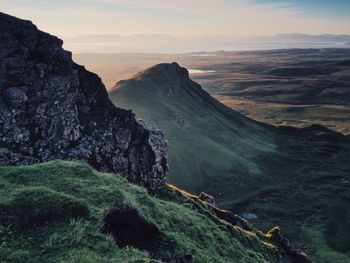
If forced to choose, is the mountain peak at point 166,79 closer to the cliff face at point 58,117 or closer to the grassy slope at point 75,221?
the cliff face at point 58,117

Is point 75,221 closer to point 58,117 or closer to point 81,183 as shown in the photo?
point 81,183

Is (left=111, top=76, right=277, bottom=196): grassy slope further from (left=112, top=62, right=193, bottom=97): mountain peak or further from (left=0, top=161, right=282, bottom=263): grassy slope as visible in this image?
(left=0, top=161, right=282, bottom=263): grassy slope

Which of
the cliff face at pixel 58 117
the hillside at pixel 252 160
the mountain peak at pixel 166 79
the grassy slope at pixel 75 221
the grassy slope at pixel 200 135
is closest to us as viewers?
the grassy slope at pixel 75 221

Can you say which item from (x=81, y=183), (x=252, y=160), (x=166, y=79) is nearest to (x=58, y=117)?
(x=81, y=183)

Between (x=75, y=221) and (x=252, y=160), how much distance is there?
94634 millimetres

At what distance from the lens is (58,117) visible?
37719mm

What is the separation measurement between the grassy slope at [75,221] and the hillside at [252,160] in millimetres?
41187

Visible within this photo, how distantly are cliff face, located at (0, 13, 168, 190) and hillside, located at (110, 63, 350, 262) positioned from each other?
3745cm

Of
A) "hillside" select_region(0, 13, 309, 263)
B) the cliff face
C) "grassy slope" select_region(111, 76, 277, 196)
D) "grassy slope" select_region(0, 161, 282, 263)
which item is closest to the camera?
"grassy slope" select_region(0, 161, 282, 263)

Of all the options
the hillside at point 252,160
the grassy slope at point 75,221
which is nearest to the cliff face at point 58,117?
the grassy slope at point 75,221

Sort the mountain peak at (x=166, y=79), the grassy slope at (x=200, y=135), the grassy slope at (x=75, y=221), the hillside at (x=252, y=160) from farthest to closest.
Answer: the mountain peak at (x=166, y=79)
the grassy slope at (x=200, y=135)
the hillside at (x=252, y=160)
the grassy slope at (x=75, y=221)

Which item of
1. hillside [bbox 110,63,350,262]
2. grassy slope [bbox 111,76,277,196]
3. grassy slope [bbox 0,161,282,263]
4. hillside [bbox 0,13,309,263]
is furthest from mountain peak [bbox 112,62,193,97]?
grassy slope [bbox 0,161,282,263]

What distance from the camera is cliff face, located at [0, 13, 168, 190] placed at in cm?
3497

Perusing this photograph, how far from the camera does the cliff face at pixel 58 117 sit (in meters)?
35.0
